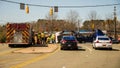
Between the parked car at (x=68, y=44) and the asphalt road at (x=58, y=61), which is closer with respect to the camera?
the asphalt road at (x=58, y=61)

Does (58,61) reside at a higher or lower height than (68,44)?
higher

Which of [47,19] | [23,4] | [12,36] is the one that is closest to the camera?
[12,36]

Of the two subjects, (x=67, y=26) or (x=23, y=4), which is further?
(x=67, y=26)

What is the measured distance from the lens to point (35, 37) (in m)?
49.4

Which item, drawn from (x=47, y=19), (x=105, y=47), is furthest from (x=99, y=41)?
(x=47, y=19)

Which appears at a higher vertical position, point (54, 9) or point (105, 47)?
point (54, 9)

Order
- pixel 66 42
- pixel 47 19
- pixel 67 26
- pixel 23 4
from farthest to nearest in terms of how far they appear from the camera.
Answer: pixel 67 26
pixel 47 19
pixel 23 4
pixel 66 42

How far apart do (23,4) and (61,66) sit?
84.2 ft

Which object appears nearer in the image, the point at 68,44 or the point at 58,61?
the point at 58,61

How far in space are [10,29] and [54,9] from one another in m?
9.83

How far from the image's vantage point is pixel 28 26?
39.7 meters

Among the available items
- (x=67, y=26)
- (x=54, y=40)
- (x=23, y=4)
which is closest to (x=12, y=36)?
(x=23, y=4)

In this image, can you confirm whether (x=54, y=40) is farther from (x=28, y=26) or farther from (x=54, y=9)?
(x=28, y=26)

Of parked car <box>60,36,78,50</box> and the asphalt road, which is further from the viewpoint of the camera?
parked car <box>60,36,78,50</box>
